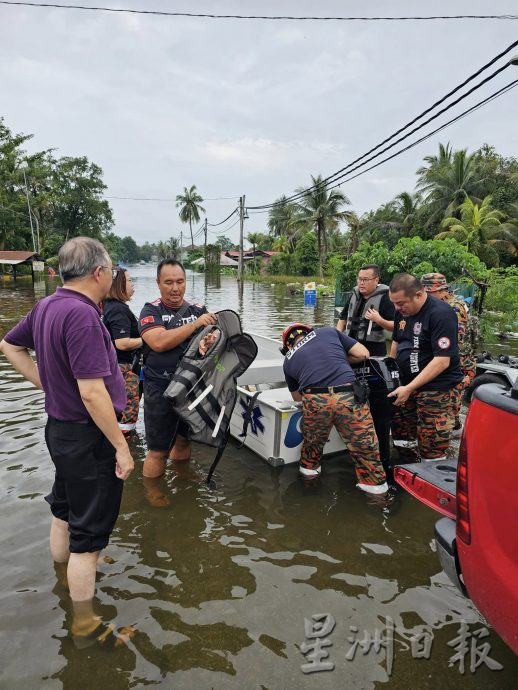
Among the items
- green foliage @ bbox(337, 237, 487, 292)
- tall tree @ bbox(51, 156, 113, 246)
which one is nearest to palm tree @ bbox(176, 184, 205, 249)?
tall tree @ bbox(51, 156, 113, 246)

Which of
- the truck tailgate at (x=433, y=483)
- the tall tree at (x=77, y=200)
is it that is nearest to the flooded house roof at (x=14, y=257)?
the tall tree at (x=77, y=200)

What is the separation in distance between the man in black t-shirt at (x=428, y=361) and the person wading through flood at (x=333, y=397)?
1.60 ft

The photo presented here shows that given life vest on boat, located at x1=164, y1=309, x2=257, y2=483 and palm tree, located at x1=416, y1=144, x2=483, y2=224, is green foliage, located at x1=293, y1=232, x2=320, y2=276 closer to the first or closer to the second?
palm tree, located at x1=416, y1=144, x2=483, y2=224

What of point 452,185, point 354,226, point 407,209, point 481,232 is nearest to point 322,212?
point 354,226

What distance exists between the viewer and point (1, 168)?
1769 inches

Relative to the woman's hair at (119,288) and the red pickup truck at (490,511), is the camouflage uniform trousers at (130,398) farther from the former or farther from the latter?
the red pickup truck at (490,511)

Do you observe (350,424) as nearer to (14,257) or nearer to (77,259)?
(77,259)

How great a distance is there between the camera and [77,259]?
210cm

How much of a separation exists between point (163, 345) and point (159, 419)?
619mm

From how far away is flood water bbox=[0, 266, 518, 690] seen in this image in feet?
6.96

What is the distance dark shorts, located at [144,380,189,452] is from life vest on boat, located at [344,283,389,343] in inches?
98.5

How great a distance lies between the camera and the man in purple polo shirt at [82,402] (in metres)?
2.00

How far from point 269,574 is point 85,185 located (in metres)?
63.4

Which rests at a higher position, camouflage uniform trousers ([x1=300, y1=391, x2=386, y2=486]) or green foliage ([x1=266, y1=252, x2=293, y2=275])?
green foliage ([x1=266, y1=252, x2=293, y2=275])
